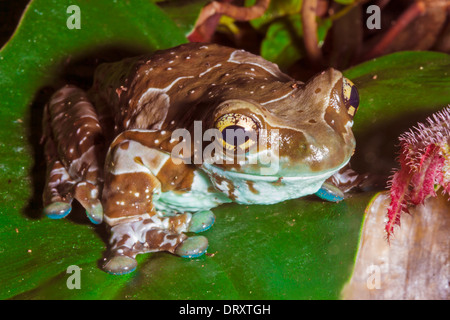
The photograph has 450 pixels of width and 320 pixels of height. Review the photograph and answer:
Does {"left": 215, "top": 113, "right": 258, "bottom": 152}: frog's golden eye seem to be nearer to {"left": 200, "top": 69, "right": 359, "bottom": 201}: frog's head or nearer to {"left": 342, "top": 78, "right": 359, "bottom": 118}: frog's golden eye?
{"left": 200, "top": 69, "right": 359, "bottom": 201}: frog's head

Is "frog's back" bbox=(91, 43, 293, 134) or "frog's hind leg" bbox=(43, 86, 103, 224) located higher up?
"frog's back" bbox=(91, 43, 293, 134)

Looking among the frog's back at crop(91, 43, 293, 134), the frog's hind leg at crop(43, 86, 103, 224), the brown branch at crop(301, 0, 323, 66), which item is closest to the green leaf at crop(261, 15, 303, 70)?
the brown branch at crop(301, 0, 323, 66)

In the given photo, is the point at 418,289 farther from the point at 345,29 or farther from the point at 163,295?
the point at 345,29

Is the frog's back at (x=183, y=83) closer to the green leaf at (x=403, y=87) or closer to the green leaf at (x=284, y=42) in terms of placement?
the green leaf at (x=403, y=87)

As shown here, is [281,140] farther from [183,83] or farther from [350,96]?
[183,83]

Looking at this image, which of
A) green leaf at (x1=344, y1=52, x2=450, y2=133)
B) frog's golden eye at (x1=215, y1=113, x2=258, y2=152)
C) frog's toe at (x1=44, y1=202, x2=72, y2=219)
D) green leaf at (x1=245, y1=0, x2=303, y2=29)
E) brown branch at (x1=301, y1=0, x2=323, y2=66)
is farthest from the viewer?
green leaf at (x1=245, y1=0, x2=303, y2=29)
